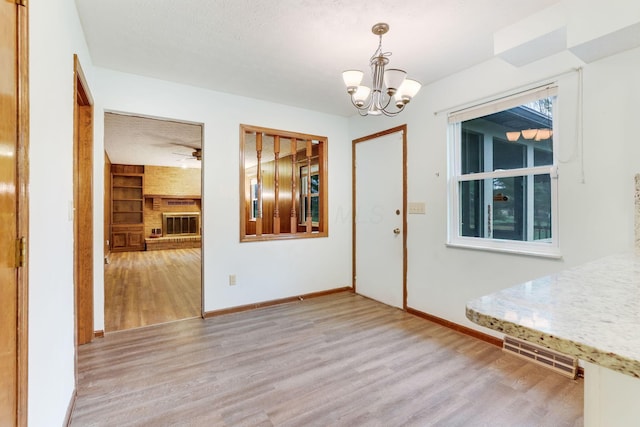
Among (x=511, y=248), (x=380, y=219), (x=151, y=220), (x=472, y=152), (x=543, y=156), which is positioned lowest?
(x=511, y=248)

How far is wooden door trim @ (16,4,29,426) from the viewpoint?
1017 mm

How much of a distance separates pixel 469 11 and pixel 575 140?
119 centimetres

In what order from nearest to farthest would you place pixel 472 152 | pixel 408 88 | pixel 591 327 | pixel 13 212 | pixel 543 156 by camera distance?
pixel 591 327
pixel 13 212
pixel 408 88
pixel 543 156
pixel 472 152

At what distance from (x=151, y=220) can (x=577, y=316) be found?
983 centimetres

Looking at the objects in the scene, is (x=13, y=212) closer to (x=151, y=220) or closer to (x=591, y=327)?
(x=591, y=327)

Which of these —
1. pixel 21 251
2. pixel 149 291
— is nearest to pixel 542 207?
pixel 21 251

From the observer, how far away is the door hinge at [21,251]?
1.01 m

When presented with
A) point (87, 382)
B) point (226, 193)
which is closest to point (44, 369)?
point (87, 382)

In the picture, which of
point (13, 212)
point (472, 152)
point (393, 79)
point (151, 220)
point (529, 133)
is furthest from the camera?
point (151, 220)

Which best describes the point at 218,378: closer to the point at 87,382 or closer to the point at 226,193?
the point at 87,382

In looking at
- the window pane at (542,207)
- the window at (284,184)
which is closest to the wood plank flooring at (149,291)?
the window at (284,184)

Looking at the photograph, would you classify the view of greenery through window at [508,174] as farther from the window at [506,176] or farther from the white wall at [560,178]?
the white wall at [560,178]

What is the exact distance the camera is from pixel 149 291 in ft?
14.2

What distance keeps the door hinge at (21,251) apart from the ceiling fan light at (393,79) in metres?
1.98
